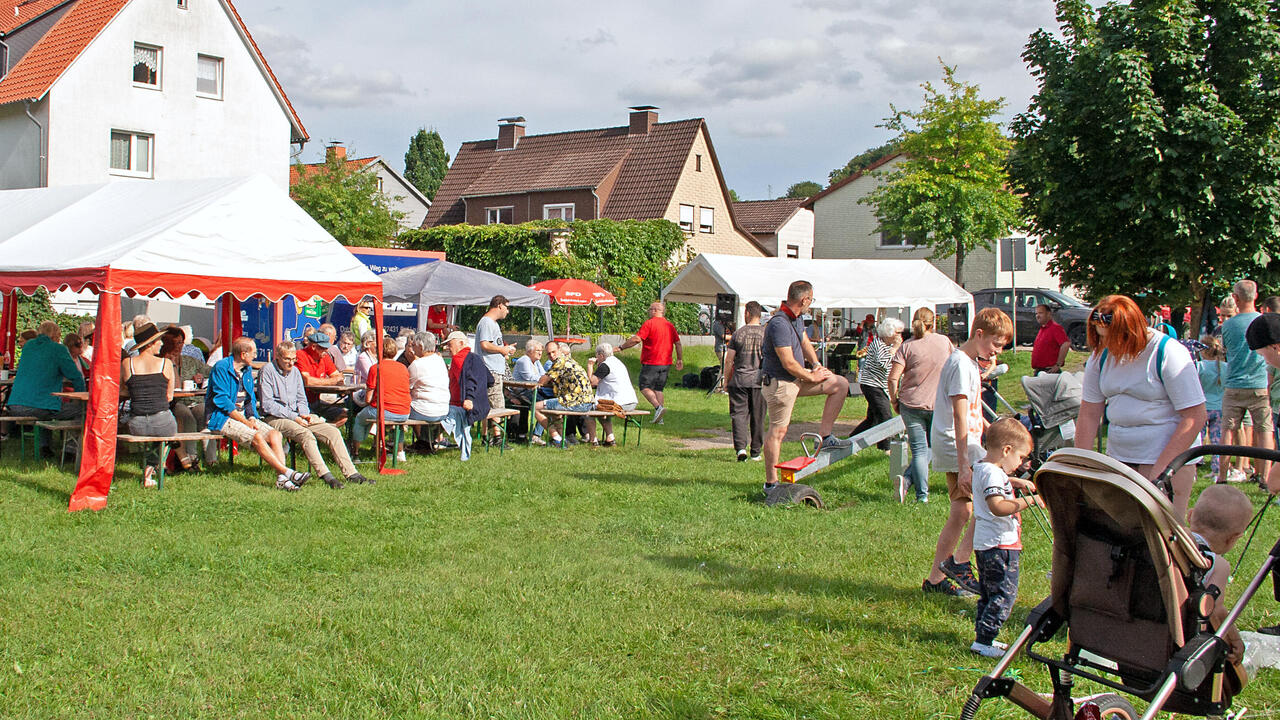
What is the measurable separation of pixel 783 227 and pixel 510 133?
1430 cm

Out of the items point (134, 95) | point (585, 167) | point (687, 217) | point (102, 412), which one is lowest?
point (102, 412)

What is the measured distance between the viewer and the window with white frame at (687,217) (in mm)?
43469

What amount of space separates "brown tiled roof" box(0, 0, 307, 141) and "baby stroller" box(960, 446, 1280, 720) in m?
29.0

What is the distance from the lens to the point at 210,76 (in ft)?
99.9

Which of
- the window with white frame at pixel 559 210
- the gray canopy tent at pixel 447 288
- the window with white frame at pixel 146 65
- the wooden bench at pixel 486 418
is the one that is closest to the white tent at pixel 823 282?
the gray canopy tent at pixel 447 288

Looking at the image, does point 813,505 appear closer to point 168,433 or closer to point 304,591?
point 304,591

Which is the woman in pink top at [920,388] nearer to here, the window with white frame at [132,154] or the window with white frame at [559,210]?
the window with white frame at [132,154]

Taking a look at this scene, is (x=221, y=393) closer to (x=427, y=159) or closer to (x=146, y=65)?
(x=146, y=65)

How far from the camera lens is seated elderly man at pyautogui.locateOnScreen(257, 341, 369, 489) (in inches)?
381

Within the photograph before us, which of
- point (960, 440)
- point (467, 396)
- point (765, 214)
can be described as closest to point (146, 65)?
point (467, 396)

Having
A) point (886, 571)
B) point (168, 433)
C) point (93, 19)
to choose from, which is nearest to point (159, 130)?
point (93, 19)

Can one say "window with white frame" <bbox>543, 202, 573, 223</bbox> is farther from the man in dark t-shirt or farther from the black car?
the man in dark t-shirt

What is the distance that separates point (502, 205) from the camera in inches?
1802

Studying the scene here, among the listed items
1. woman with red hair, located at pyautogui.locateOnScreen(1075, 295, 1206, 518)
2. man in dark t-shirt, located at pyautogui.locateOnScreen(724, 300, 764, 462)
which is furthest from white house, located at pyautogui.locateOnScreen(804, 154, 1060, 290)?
woman with red hair, located at pyautogui.locateOnScreen(1075, 295, 1206, 518)
